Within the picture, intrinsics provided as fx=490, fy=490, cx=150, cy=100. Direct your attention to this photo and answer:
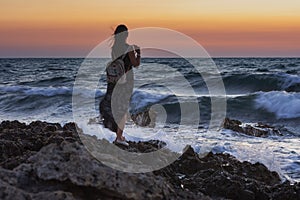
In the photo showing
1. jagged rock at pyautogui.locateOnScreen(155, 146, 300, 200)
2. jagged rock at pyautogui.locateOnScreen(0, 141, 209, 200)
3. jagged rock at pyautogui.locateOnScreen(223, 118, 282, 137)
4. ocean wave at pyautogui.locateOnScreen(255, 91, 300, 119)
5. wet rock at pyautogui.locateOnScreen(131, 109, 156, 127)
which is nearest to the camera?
jagged rock at pyautogui.locateOnScreen(0, 141, 209, 200)

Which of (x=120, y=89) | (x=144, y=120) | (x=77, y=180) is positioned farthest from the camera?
(x=144, y=120)

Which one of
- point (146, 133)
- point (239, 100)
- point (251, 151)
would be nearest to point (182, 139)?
point (146, 133)

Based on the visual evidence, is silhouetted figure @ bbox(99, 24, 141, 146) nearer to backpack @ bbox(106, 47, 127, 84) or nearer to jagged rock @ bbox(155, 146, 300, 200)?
backpack @ bbox(106, 47, 127, 84)

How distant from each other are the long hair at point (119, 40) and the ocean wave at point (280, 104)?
7.78 metres

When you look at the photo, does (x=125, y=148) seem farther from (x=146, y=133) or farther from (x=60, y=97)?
(x=60, y=97)

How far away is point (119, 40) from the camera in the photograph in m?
6.17

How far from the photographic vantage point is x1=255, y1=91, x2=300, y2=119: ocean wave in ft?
43.8

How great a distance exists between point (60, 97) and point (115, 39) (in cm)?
1259

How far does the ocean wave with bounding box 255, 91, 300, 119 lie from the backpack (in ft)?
25.3

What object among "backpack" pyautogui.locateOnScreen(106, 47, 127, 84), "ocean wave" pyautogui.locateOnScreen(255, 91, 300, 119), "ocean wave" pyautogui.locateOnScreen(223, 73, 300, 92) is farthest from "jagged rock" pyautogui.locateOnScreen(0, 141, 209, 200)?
"ocean wave" pyautogui.locateOnScreen(223, 73, 300, 92)

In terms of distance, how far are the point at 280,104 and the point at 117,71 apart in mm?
9757

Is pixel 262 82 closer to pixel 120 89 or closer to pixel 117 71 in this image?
pixel 120 89

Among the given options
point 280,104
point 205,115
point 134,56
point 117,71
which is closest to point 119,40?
point 134,56

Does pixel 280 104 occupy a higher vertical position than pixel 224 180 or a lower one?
lower
